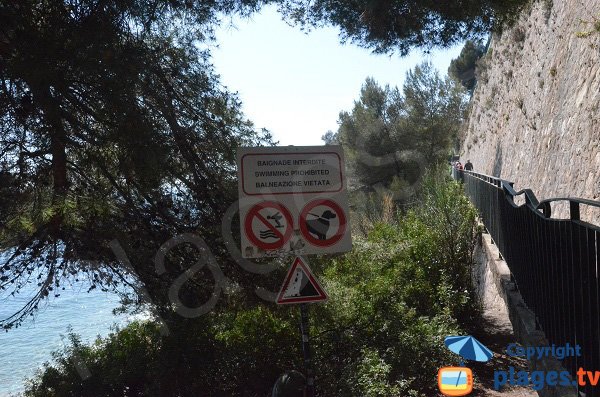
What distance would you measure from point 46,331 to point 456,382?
15064 millimetres

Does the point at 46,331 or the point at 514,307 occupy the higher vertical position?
the point at 514,307

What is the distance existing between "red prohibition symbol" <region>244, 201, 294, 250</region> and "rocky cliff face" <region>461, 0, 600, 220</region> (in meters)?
3.59

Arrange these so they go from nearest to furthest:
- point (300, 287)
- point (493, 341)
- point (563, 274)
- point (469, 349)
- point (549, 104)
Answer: point (563, 274)
point (469, 349)
point (300, 287)
point (493, 341)
point (549, 104)

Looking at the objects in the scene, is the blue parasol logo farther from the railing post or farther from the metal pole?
the metal pole

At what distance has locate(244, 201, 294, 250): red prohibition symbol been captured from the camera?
5.03 metres

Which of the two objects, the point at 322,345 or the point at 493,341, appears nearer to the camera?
the point at 322,345

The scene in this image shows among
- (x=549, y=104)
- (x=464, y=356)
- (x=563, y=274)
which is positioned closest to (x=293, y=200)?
(x=464, y=356)

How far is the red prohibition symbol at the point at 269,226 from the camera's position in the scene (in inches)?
198

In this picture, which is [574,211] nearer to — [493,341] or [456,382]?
[456,382]

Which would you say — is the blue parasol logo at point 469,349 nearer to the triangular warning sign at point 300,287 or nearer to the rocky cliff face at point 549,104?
the triangular warning sign at point 300,287

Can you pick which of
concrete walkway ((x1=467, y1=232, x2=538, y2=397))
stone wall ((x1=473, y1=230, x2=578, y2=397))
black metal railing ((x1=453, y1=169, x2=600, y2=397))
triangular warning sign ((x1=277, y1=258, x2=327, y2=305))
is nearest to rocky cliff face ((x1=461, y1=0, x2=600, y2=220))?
stone wall ((x1=473, y1=230, x2=578, y2=397))

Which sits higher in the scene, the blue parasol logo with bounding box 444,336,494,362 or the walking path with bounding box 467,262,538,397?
the blue parasol logo with bounding box 444,336,494,362

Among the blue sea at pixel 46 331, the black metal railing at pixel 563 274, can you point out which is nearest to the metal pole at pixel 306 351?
the black metal railing at pixel 563 274

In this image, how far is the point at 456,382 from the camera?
4.16 meters
